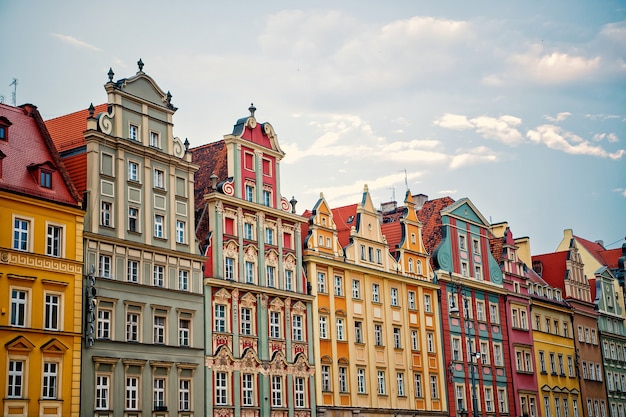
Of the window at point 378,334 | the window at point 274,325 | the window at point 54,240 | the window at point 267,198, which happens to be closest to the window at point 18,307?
the window at point 54,240

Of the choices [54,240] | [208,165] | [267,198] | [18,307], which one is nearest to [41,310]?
[18,307]

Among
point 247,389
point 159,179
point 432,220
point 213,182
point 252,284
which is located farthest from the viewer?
point 432,220

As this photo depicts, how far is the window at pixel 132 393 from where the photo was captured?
1848 inches

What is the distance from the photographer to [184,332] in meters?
51.2

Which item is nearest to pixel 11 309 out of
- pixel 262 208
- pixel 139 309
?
pixel 139 309

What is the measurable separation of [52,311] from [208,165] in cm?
1767

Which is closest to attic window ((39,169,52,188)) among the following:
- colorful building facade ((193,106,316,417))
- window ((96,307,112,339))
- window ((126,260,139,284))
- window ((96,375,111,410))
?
window ((126,260,139,284))

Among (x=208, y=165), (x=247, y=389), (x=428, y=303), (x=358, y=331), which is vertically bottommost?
(x=247, y=389)

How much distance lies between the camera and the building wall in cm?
4206

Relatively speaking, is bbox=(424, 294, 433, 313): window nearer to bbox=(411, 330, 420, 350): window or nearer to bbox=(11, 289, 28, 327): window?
bbox=(411, 330, 420, 350): window

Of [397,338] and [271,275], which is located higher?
[271,275]

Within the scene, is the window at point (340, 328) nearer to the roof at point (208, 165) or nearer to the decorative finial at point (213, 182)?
the roof at point (208, 165)

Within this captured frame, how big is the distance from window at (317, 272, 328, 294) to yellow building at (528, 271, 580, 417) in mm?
26088

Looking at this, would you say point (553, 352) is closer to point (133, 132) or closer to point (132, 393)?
point (132, 393)
